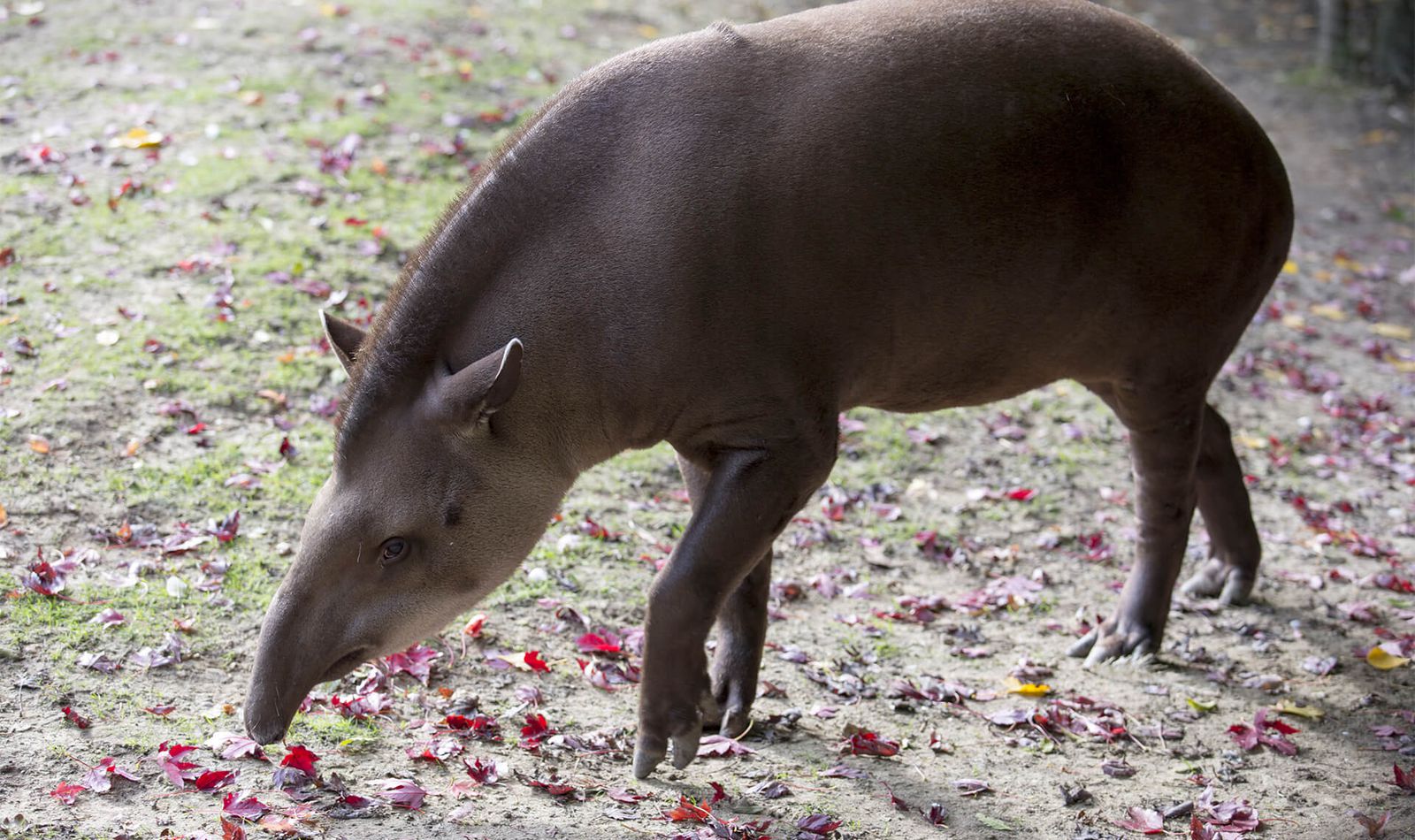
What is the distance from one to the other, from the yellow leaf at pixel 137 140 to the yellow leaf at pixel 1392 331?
8610 mm

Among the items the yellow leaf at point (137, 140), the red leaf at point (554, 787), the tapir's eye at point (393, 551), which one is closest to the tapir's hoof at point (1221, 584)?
the red leaf at point (554, 787)

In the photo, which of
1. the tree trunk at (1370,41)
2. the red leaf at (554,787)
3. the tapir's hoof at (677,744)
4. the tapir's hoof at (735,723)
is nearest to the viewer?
the tapir's hoof at (677,744)

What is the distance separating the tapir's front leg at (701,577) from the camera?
4223 millimetres

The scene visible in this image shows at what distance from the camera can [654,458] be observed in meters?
7.22

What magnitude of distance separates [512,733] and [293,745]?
0.74 metres

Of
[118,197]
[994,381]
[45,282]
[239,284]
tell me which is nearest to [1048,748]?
[994,381]

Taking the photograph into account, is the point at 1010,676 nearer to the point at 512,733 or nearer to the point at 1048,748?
the point at 1048,748

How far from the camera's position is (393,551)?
164 inches

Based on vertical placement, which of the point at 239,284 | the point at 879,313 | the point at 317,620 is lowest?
the point at 239,284

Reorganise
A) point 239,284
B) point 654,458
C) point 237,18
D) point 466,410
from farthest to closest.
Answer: point 237,18, point 239,284, point 654,458, point 466,410

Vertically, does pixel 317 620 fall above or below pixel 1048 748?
above

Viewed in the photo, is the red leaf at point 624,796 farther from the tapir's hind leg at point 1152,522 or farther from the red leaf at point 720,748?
the tapir's hind leg at point 1152,522

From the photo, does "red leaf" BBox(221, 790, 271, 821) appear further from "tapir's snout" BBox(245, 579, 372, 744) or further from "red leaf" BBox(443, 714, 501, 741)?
"red leaf" BBox(443, 714, 501, 741)

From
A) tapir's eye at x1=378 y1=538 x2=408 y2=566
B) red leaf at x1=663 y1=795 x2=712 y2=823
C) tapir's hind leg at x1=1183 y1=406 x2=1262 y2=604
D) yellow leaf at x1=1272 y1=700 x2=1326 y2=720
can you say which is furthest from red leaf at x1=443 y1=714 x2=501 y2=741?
tapir's hind leg at x1=1183 y1=406 x2=1262 y2=604
